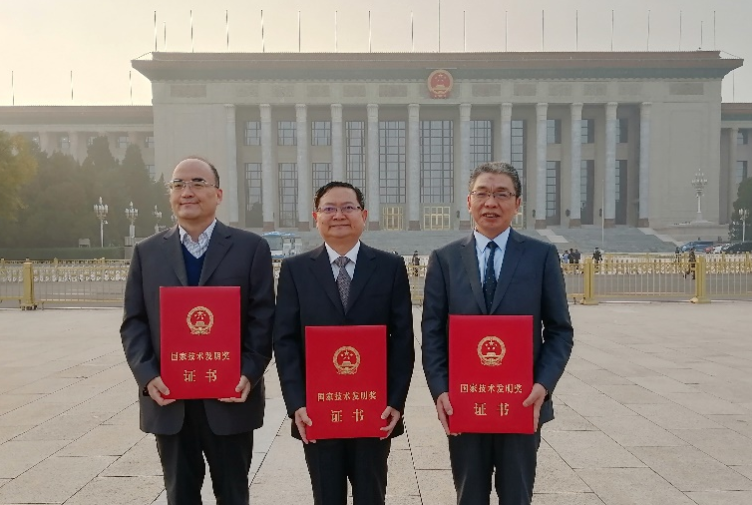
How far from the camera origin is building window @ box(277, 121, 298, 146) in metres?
60.1

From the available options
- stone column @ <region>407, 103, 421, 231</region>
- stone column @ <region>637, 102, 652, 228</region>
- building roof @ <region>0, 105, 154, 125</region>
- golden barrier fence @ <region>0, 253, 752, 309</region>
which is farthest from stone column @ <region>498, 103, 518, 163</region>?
golden barrier fence @ <region>0, 253, 752, 309</region>

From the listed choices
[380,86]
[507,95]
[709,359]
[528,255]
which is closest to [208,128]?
[380,86]

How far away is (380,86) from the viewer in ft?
183

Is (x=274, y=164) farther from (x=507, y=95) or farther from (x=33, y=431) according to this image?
(x=33, y=431)

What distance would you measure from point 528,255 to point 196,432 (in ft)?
6.46

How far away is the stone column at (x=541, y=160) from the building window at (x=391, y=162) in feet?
43.4

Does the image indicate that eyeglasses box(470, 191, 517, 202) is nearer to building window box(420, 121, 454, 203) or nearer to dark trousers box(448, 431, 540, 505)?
dark trousers box(448, 431, 540, 505)

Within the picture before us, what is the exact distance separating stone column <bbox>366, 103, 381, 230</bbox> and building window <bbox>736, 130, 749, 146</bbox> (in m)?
41.2

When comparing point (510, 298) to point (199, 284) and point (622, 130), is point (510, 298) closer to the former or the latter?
point (199, 284)

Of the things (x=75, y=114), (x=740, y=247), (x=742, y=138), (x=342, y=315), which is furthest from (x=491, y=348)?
(x=742, y=138)

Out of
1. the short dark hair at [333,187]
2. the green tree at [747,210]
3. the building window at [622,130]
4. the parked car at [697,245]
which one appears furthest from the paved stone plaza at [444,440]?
the building window at [622,130]

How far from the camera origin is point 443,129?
60.2 m

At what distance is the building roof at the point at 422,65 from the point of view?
179 ft

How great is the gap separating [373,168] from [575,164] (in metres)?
19.4
